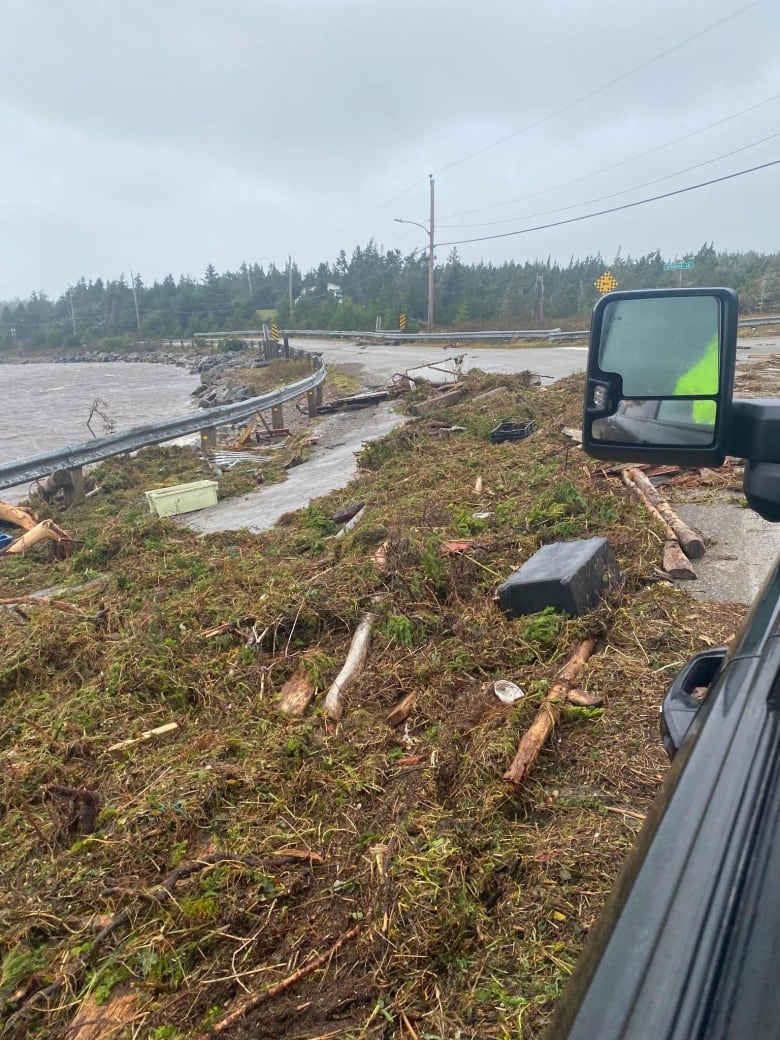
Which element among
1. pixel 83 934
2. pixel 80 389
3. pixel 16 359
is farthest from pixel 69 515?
pixel 16 359

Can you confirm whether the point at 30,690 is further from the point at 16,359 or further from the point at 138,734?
the point at 16,359

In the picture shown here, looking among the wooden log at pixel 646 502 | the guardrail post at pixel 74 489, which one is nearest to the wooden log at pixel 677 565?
the wooden log at pixel 646 502

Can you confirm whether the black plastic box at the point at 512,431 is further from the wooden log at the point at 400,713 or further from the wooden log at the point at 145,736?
the wooden log at the point at 145,736

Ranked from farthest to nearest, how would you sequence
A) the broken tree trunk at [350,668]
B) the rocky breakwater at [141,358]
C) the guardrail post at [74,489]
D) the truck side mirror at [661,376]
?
the rocky breakwater at [141,358] → the guardrail post at [74,489] → the broken tree trunk at [350,668] → the truck side mirror at [661,376]

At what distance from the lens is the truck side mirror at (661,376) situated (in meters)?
1.71

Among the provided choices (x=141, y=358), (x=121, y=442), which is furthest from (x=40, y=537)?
(x=141, y=358)

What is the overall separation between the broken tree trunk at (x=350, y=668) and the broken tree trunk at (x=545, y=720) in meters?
1.18

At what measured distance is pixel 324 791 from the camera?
325 centimetres

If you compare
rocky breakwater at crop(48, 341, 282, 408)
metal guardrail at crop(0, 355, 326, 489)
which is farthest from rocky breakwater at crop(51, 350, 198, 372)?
metal guardrail at crop(0, 355, 326, 489)

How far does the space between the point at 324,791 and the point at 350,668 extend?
42.7 inches

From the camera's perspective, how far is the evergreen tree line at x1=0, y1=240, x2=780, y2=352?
41.6m

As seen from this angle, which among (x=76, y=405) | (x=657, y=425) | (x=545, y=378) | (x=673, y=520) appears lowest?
(x=76, y=405)

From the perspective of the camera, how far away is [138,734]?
388 centimetres

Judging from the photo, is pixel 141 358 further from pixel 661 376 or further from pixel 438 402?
pixel 661 376
